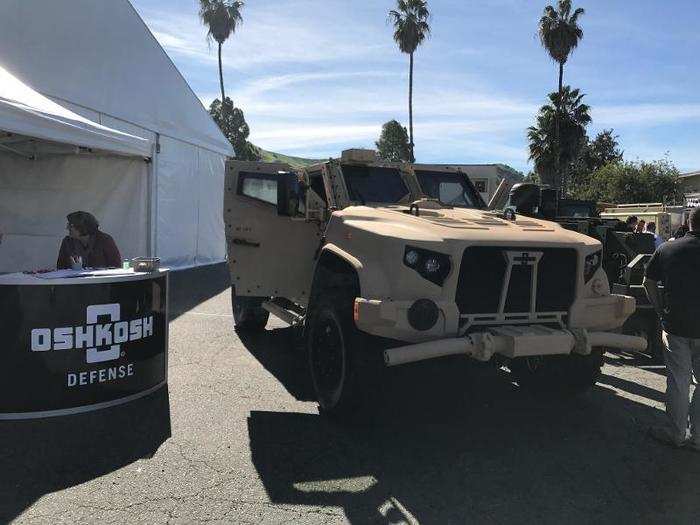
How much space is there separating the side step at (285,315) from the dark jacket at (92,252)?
1.64 m

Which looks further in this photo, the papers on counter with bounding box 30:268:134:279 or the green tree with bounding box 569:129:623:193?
the green tree with bounding box 569:129:623:193

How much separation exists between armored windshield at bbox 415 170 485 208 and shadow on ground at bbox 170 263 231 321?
4.48m

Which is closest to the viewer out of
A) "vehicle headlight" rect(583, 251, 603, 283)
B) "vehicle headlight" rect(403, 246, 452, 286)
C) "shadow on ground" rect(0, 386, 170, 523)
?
"shadow on ground" rect(0, 386, 170, 523)

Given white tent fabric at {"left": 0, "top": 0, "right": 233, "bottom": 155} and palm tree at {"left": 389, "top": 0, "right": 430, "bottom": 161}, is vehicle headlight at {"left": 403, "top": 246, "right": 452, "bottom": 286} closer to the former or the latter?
white tent fabric at {"left": 0, "top": 0, "right": 233, "bottom": 155}

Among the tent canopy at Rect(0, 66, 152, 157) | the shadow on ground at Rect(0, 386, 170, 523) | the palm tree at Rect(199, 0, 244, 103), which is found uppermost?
the palm tree at Rect(199, 0, 244, 103)

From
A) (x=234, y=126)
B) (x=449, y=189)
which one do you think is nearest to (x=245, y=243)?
(x=449, y=189)

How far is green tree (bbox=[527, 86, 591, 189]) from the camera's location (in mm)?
32781

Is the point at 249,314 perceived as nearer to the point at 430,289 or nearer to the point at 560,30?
the point at 430,289

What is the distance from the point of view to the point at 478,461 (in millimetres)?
3697

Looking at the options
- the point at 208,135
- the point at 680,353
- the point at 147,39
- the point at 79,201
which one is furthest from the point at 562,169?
the point at 680,353

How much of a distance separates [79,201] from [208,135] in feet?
16.5

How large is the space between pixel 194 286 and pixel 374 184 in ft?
23.6

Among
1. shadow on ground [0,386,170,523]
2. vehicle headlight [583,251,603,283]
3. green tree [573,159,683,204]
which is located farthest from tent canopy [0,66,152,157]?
green tree [573,159,683,204]

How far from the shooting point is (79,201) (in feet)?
33.4
